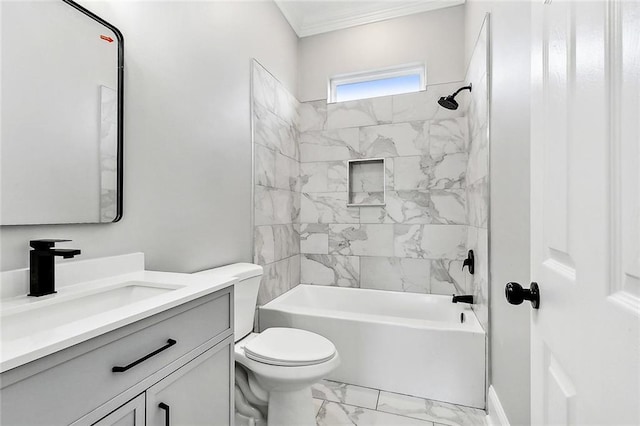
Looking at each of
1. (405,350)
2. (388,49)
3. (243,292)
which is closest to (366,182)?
(388,49)

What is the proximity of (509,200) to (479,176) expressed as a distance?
0.60 m

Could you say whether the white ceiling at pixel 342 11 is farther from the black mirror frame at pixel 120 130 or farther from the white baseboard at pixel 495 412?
the white baseboard at pixel 495 412

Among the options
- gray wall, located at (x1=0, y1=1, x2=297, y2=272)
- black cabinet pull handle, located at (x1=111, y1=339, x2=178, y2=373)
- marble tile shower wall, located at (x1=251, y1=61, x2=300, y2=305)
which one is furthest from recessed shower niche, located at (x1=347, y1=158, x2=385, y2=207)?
black cabinet pull handle, located at (x1=111, y1=339, x2=178, y2=373)

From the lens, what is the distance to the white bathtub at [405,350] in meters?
1.87

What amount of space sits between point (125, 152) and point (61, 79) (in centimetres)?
31

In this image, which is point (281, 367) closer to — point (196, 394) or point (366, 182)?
point (196, 394)

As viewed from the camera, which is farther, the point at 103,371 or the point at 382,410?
the point at 382,410

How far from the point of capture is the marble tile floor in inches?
68.4

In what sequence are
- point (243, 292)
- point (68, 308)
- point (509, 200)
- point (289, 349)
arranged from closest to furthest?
1. point (68, 308)
2. point (509, 200)
3. point (289, 349)
4. point (243, 292)

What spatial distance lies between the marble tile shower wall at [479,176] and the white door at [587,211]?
45.3 inches

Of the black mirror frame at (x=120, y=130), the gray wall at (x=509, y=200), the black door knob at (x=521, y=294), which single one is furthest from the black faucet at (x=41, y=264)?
the gray wall at (x=509, y=200)

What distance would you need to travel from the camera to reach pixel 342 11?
281cm

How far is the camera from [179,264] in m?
1.56

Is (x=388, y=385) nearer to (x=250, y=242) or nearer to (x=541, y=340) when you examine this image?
(x=250, y=242)
